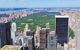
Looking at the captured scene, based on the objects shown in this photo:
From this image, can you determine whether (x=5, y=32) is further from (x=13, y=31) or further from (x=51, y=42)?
(x=51, y=42)

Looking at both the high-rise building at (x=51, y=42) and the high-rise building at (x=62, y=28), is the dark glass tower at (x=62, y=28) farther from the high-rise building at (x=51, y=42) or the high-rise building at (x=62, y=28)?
the high-rise building at (x=51, y=42)

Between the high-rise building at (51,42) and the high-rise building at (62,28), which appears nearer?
the high-rise building at (51,42)

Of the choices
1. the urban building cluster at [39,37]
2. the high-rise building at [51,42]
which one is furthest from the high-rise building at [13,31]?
the high-rise building at [51,42]

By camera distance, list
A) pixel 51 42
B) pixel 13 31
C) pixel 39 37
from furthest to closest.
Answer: pixel 13 31, pixel 39 37, pixel 51 42

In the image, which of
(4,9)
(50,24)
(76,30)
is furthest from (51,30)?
(4,9)

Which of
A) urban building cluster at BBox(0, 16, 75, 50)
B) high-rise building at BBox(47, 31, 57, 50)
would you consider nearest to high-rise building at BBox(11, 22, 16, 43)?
urban building cluster at BBox(0, 16, 75, 50)

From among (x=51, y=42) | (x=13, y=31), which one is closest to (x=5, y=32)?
(x=13, y=31)

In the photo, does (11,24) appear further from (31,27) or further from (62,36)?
(62,36)

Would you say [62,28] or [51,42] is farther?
[62,28]
